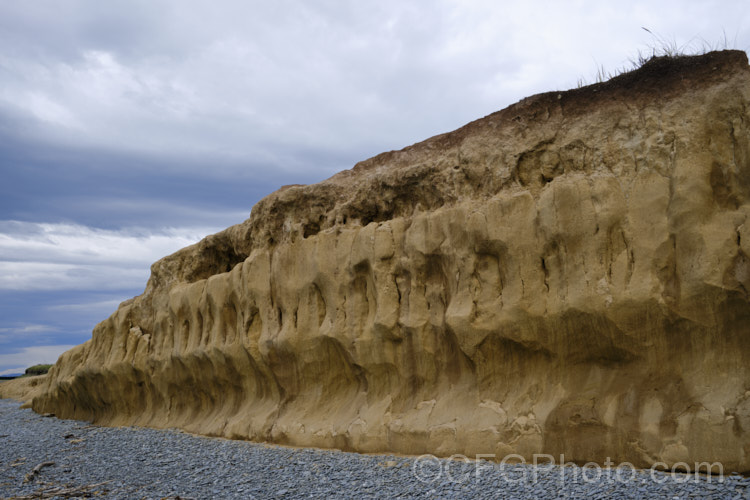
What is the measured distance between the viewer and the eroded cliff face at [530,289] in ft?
20.3

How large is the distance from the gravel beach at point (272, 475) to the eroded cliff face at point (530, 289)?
573 mm

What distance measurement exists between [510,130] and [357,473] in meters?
4.88

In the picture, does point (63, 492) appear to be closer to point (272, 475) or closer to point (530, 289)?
point (272, 475)

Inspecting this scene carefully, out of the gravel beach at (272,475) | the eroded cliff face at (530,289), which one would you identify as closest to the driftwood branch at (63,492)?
the gravel beach at (272,475)

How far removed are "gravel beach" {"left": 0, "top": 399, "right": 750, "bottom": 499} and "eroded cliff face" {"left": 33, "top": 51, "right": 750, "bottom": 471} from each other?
573 millimetres

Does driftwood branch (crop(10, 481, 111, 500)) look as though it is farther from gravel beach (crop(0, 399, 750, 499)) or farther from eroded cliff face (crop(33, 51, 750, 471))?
eroded cliff face (crop(33, 51, 750, 471))

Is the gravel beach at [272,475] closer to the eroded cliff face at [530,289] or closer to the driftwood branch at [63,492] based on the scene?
the driftwood branch at [63,492]

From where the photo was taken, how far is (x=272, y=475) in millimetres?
7301

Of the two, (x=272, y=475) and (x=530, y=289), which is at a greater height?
(x=530, y=289)

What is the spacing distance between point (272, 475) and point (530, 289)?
3835 millimetres

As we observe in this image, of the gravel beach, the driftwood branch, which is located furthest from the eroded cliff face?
the driftwood branch

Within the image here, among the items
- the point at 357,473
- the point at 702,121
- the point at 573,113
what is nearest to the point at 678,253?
the point at 702,121

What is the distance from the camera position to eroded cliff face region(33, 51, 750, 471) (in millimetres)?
6176

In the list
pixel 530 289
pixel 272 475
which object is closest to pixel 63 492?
pixel 272 475
